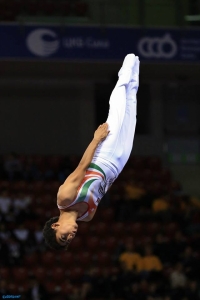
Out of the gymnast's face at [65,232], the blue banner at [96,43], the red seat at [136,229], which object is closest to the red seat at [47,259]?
the red seat at [136,229]

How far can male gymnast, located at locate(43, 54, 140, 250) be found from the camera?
6.93m

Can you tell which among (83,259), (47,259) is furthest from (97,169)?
(83,259)

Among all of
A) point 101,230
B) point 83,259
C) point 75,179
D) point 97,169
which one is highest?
point 101,230

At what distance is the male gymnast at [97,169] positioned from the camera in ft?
22.7

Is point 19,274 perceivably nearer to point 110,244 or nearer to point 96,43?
point 110,244

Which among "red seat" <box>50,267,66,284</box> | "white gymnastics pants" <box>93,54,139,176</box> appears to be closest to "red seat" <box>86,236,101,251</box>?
"red seat" <box>50,267,66,284</box>

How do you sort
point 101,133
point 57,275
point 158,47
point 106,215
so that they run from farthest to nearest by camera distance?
point 106,215 → point 158,47 → point 57,275 → point 101,133

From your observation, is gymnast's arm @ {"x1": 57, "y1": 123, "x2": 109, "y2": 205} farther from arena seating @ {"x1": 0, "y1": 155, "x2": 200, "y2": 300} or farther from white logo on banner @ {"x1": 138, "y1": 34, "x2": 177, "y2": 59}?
white logo on banner @ {"x1": 138, "y1": 34, "x2": 177, "y2": 59}

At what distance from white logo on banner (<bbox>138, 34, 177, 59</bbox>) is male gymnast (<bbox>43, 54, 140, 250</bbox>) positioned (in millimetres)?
6995

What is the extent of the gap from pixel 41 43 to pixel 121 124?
291 inches

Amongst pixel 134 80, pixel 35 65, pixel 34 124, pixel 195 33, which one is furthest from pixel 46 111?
pixel 134 80

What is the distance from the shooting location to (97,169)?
24.0 feet

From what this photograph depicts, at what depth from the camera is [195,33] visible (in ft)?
50.4

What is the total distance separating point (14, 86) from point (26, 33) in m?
4.61
